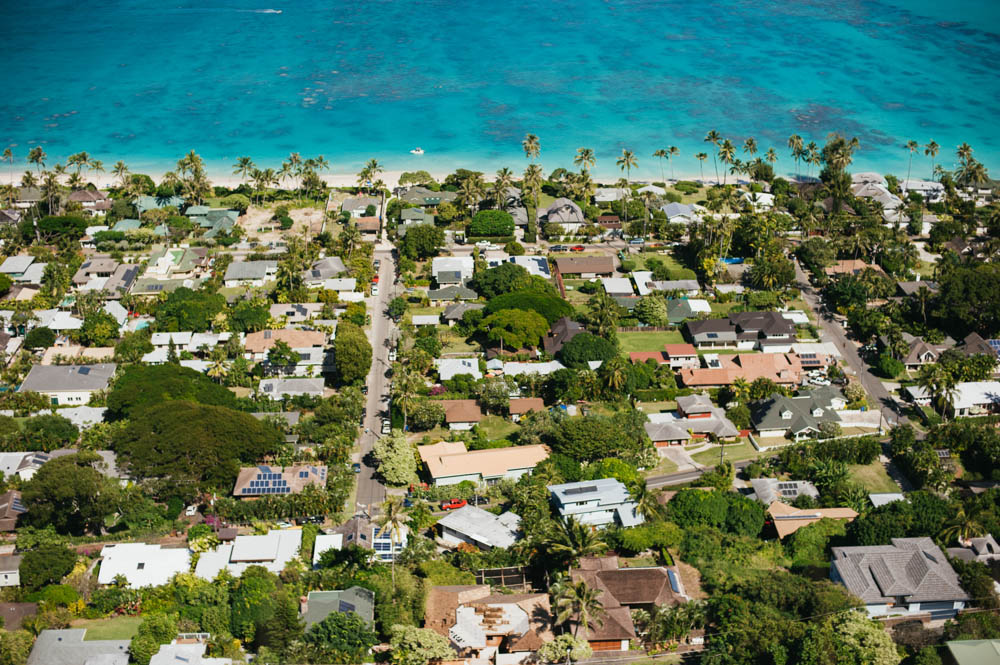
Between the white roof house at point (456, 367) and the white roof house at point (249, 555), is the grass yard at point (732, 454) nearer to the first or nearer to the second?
the white roof house at point (456, 367)

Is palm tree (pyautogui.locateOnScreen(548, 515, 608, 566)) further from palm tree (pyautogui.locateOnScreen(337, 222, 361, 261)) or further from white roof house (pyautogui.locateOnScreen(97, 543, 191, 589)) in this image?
palm tree (pyautogui.locateOnScreen(337, 222, 361, 261))

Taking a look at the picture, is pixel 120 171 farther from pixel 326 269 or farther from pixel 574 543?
pixel 574 543

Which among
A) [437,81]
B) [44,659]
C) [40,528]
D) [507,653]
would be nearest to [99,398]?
[40,528]

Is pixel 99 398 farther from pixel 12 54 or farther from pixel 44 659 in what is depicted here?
pixel 12 54

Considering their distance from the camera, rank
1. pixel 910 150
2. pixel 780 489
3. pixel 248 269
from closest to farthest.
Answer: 1. pixel 780 489
2. pixel 248 269
3. pixel 910 150

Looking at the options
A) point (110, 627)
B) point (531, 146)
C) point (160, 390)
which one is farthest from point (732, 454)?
point (531, 146)

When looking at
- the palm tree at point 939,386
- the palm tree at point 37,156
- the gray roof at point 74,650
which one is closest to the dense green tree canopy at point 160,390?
the gray roof at point 74,650
